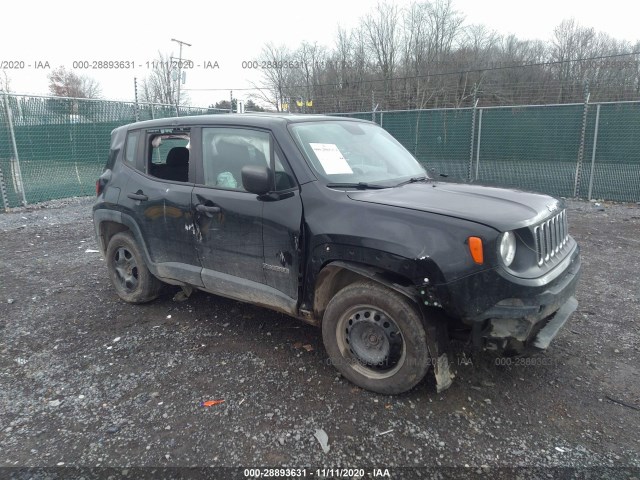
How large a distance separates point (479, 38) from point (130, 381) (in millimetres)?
36168

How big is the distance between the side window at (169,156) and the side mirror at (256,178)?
1013 mm

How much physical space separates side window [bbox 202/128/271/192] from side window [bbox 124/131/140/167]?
3.35ft

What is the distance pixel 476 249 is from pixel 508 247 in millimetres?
260

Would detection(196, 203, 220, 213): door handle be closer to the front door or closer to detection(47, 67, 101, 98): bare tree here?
the front door

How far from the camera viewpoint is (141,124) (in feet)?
14.8

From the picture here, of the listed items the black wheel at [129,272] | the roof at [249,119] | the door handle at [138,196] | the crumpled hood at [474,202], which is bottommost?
the black wheel at [129,272]

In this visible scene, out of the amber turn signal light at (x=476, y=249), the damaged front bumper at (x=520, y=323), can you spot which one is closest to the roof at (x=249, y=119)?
the amber turn signal light at (x=476, y=249)

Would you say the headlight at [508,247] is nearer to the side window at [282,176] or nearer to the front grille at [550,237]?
the front grille at [550,237]

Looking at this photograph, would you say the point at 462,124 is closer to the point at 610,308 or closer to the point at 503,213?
the point at 610,308

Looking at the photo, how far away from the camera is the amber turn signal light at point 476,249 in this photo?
2547 mm

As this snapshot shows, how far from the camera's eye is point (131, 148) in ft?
14.7

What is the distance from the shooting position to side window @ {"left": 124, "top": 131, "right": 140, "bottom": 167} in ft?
14.6

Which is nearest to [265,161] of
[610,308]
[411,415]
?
[411,415]

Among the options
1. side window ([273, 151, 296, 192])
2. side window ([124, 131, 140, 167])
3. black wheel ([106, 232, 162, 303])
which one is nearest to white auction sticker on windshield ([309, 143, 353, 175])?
side window ([273, 151, 296, 192])
